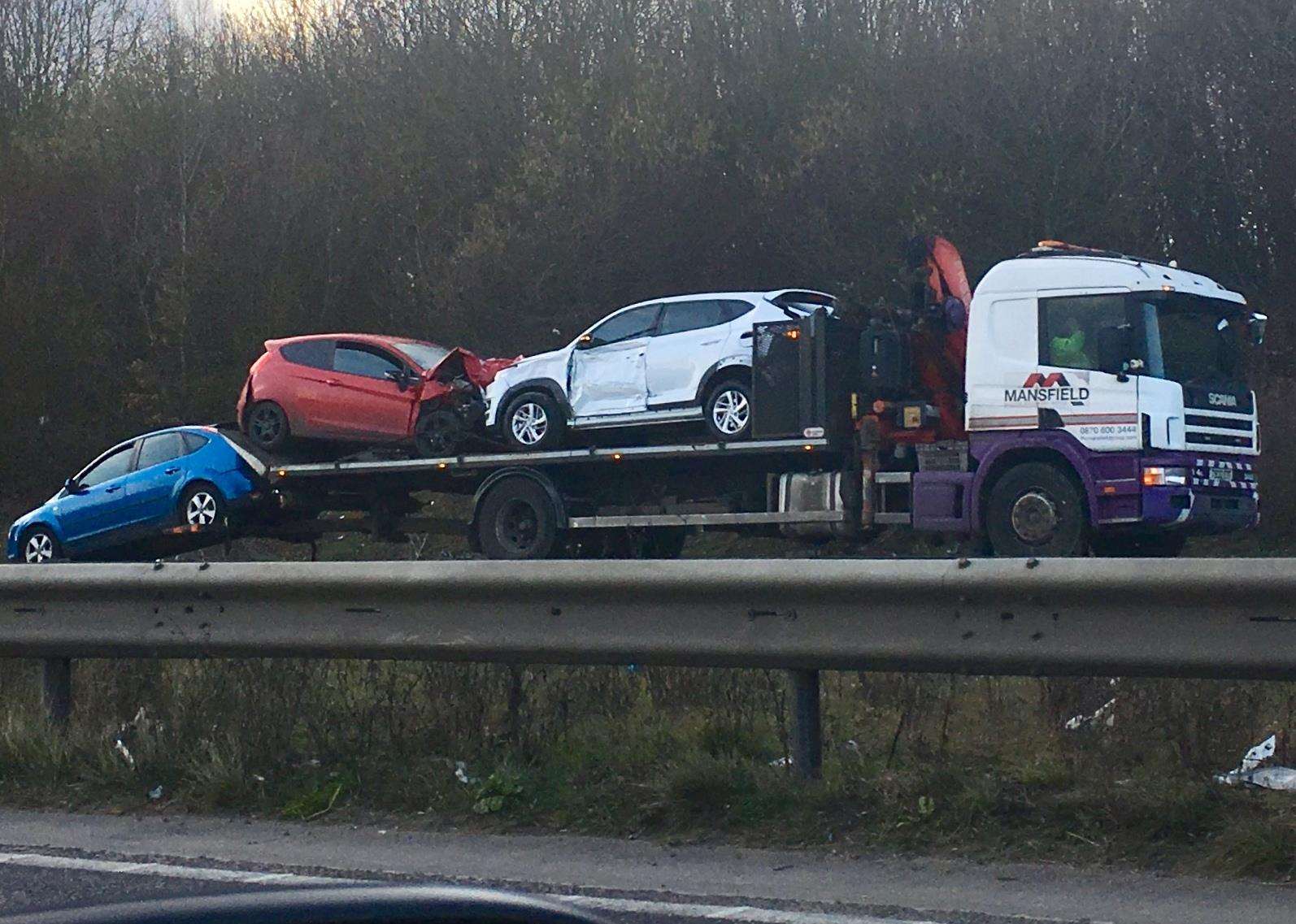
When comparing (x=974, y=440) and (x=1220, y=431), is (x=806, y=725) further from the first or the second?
(x=1220, y=431)

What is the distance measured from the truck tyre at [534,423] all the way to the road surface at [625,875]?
34.3 ft

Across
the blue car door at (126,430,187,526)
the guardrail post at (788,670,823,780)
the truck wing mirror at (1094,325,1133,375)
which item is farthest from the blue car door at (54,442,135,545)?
the guardrail post at (788,670,823,780)

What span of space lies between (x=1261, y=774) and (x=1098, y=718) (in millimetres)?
698

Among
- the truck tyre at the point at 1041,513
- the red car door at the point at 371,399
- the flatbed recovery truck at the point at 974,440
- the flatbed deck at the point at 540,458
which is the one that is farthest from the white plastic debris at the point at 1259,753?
the red car door at the point at 371,399

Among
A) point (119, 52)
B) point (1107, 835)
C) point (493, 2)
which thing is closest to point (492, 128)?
point (493, 2)

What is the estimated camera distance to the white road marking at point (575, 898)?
5230 millimetres

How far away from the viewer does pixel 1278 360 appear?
80.6ft

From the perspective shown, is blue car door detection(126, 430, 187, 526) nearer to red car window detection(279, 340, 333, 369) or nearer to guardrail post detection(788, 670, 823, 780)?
red car window detection(279, 340, 333, 369)

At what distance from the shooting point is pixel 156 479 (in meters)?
18.5

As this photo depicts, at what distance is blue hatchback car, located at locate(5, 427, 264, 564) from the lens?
18.2m

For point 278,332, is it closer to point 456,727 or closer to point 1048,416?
point 1048,416

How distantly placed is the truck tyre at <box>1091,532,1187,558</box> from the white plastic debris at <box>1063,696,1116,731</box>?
8853 mm

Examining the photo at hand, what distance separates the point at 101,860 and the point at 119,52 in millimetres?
38267

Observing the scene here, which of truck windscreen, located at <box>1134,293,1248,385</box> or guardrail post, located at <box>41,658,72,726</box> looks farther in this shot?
truck windscreen, located at <box>1134,293,1248,385</box>
